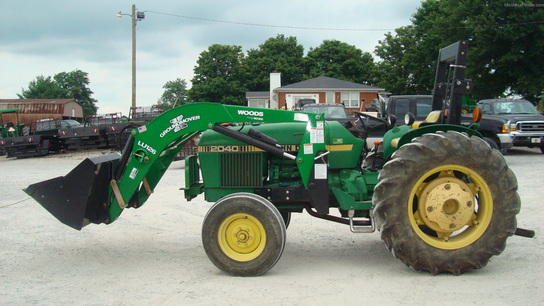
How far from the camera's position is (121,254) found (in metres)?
6.47

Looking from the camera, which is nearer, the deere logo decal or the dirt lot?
the dirt lot

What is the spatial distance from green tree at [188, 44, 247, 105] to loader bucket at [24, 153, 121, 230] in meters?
51.6

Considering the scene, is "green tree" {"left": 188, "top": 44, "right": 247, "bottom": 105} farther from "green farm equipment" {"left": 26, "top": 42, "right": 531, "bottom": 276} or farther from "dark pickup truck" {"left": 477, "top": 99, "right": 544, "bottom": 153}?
"green farm equipment" {"left": 26, "top": 42, "right": 531, "bottom": 276}

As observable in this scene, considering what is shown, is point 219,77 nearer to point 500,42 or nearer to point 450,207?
point 500,42

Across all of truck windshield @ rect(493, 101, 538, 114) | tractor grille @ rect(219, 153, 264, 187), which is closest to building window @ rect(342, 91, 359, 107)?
truck windshield @ rect(493, 101, 538, 114)

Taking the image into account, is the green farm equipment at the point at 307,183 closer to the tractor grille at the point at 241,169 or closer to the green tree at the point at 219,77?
the tractor grille at the point at 241,169

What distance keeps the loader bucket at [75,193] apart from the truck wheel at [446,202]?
3.09 metres

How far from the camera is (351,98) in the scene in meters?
46.2

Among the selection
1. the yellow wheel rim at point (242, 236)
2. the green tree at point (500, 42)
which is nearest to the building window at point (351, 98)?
the green tree at point (500, 42)

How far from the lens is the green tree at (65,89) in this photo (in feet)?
275

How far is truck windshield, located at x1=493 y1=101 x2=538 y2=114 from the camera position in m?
17.6

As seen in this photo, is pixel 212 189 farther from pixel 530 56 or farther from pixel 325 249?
Answer: pixel 530 56

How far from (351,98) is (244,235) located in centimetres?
4180

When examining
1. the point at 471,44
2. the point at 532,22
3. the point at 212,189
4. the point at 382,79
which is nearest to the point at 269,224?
the point at 212,189
